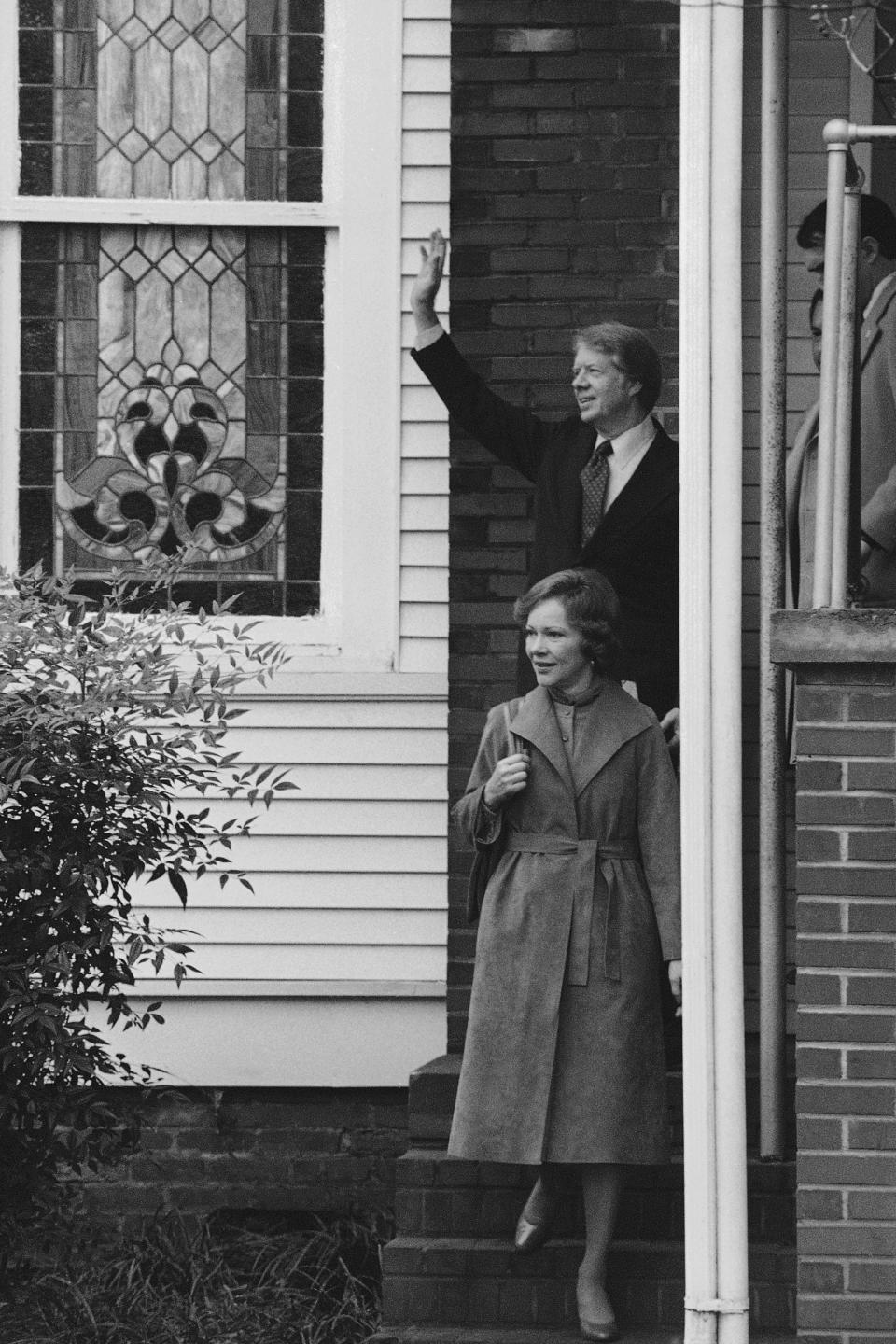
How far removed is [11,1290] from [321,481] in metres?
2.71

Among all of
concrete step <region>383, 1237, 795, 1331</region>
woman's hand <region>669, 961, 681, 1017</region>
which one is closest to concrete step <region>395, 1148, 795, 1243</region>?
concrete step <region>383, 1237, 795, 1331</region>

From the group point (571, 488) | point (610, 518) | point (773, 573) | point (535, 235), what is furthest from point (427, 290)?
point (773, 573)

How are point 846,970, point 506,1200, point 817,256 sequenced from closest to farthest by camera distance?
point 846,970 → point 506,1200 → point 817,256

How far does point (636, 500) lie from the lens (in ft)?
16.8

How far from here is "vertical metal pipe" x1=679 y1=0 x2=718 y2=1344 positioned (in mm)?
3969

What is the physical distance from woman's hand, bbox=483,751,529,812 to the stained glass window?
1905 millimetres

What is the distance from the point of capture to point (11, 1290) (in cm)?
484

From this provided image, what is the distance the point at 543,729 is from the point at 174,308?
95.9 inches

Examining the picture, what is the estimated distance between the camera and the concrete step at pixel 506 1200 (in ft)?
15.7

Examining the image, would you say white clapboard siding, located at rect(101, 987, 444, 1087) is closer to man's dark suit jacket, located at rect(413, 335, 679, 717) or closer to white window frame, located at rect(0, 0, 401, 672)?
white window frame, located at rect(0, 0, 401, 672)

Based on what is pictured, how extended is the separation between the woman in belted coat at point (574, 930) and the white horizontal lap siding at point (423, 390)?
1438mm

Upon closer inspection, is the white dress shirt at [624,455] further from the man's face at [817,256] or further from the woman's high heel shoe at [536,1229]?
the woman's high heel shoe at [536,1229]

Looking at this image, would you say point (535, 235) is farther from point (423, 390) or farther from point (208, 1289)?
point (208, 1289)

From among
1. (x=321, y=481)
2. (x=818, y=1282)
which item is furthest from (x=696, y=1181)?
(x=321, y=481)
